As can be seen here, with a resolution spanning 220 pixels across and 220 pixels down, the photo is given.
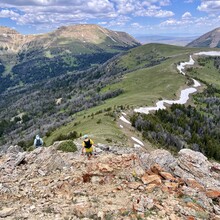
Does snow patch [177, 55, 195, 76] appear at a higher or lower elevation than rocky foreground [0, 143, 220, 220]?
lower

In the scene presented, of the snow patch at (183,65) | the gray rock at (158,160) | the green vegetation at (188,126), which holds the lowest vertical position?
the green vegetation at (188,126)

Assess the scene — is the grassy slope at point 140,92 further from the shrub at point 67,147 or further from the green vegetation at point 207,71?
the shrub at point 67,147

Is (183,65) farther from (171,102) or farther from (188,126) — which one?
(188,126)

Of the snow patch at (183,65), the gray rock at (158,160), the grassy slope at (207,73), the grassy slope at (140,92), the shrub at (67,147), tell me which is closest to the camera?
the gray rock at (158,160)

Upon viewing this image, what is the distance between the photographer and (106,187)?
61.1 feet

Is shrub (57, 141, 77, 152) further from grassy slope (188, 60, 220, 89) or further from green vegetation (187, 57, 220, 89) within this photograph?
grassy slope (188, 60, 220, 89)

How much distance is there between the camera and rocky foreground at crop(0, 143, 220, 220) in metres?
15.6

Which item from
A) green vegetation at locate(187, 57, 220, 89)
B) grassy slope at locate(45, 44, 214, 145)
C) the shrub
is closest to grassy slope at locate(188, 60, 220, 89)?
green vegetation at locate(187, 57, 220, 89)

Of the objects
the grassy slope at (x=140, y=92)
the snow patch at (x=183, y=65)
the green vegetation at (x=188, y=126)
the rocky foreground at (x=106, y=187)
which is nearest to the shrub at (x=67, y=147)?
the rocky foreground at (x=106, y=187)

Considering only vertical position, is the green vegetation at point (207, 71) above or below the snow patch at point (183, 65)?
below

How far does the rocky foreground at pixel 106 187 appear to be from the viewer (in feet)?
51.1

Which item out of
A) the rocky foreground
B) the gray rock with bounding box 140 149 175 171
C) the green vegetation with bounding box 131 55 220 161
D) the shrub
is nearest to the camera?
the rocky foreground

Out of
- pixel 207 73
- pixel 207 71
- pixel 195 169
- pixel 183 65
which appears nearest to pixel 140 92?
pixel 183 65

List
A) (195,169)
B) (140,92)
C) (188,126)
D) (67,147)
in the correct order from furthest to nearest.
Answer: (140,92), (188,126), (67,147), (195,169)
